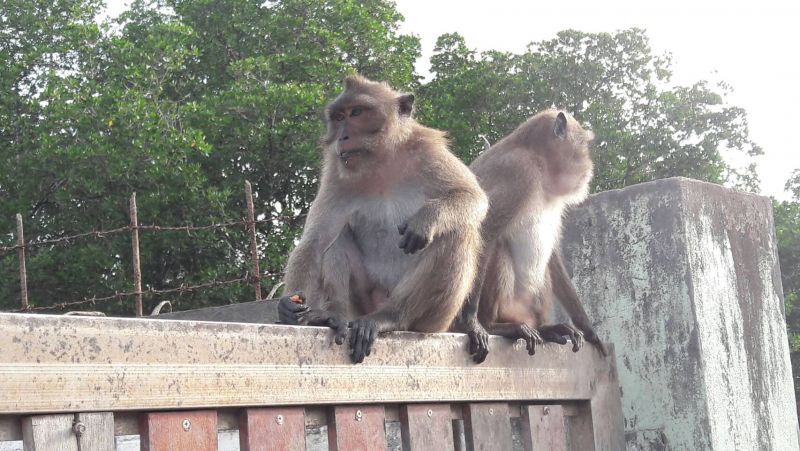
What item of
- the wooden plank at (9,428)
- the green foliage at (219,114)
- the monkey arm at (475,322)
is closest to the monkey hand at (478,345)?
the monkey arm at (475,322)

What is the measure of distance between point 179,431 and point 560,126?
345 cm

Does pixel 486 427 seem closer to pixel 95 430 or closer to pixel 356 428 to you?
pixel 356 428

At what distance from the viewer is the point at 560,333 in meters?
4.38

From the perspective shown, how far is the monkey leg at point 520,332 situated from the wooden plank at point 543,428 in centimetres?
22

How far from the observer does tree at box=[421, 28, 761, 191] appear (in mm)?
21000

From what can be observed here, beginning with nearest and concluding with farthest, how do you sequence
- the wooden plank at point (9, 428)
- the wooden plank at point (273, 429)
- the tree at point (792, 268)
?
the wooden plank at point (9, 428), the wooden plank at point (273, 429), the tree at point (792, 268)

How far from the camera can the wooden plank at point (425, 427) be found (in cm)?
279

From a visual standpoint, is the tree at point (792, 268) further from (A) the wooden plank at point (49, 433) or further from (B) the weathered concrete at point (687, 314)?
(A) the wooden plank at point (49, 433)

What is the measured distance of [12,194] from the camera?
61.3 ft

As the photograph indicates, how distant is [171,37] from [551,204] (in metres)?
14.6

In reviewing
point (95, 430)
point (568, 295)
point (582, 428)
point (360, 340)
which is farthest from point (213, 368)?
point (568, 295)

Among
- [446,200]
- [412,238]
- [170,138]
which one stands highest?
[170,138]

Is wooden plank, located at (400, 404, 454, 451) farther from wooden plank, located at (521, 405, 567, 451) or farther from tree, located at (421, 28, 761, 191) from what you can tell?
tree, located at (421, 28, 761, 191)

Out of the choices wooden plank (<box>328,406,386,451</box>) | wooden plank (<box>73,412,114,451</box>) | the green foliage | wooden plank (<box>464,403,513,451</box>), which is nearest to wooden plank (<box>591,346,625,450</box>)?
wooden plank (<box>464,403,513,451</box>)
